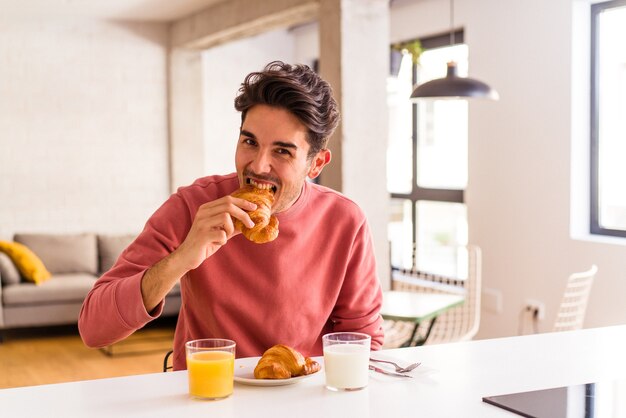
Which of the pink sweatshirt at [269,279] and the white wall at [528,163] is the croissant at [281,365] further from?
the white wall at [528,163]

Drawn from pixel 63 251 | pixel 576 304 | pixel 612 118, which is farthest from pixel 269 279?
pixel 63 251

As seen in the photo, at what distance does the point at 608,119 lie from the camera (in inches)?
198

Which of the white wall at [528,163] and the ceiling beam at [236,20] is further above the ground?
the ceiling beam at [236,20]

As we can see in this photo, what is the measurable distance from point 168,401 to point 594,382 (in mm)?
821

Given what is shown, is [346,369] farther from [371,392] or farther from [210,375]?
[210,375]

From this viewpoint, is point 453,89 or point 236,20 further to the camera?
point 236,20

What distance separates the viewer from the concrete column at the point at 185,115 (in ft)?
24.6

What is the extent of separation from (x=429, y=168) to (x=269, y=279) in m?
4.71

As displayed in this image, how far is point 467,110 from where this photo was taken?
592 cm

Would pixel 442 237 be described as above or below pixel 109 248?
above

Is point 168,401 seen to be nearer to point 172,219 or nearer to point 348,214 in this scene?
point 172,219

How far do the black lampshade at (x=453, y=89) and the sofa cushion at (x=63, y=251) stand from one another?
3.95m

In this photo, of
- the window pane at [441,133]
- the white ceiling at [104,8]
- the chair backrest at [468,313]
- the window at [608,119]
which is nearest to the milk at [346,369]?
the chair backrest at [468,313]

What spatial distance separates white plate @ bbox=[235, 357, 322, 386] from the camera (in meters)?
1.44
